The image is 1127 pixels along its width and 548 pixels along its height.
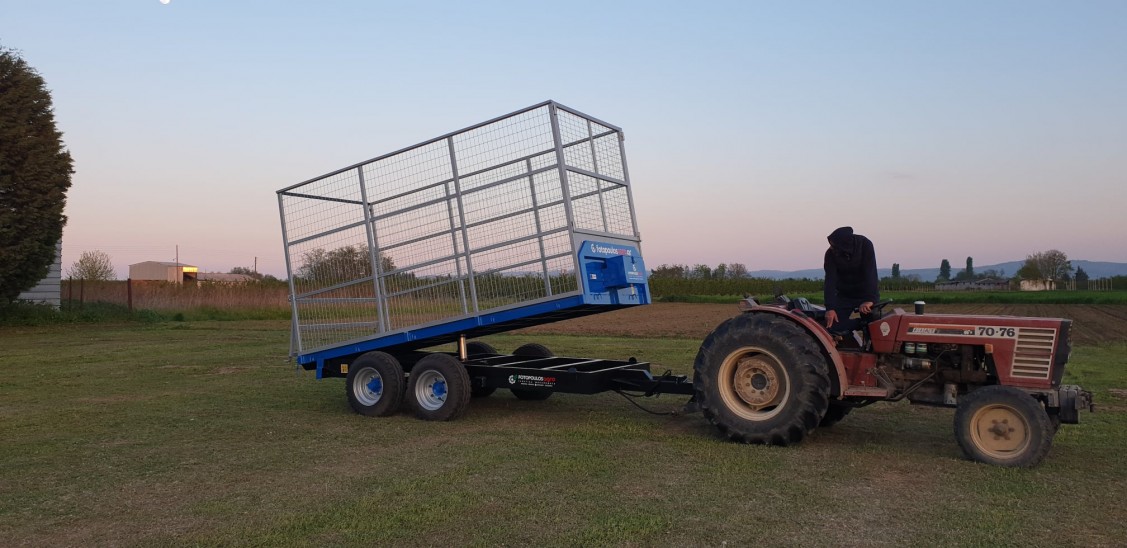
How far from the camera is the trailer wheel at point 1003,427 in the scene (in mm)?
6461

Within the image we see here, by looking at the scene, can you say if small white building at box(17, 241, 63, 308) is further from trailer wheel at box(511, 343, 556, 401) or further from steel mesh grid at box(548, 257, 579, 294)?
steel mesh grid at box(548, 257, 579, 294)

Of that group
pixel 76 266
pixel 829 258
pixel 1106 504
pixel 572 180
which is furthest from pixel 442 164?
pixel 76 266

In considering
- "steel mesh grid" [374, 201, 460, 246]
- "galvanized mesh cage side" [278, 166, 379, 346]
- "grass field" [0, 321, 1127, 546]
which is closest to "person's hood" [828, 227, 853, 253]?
"grass field" [0, 321, 1127, 546]

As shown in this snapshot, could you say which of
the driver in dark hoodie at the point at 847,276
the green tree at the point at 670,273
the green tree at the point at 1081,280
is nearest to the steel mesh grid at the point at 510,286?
the driver in dark hoodie at the point at 847,276

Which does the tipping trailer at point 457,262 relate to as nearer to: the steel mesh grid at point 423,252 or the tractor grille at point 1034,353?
the steel mesh grid at point 423,252

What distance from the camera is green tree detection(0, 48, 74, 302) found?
24.6 meters

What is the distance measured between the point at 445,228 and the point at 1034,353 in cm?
590

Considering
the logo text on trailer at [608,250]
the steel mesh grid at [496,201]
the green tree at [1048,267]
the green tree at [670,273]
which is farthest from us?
the green tree at [1048,267]

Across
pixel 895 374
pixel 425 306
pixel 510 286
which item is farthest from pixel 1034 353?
pixel 425 306

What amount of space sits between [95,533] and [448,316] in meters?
4.67

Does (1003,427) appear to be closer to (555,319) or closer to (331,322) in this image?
(555,319)

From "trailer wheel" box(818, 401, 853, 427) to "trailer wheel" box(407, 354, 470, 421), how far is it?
12.4 ft

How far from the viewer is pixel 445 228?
938cm

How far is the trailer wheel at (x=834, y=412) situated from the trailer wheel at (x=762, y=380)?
87 cm
